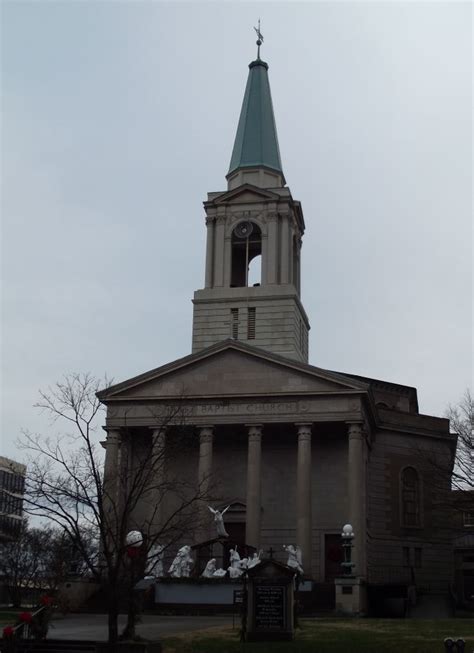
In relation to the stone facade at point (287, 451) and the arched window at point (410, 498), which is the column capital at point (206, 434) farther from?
the arched window at point (410, 498)

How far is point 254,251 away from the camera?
212 feet

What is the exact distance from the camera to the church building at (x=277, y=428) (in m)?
49.1

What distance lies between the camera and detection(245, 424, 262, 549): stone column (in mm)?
48062

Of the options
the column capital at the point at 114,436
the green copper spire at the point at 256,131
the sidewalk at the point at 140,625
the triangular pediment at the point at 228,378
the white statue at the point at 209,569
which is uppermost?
the green copper spire at the point at 256,131

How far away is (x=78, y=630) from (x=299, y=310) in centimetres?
3355

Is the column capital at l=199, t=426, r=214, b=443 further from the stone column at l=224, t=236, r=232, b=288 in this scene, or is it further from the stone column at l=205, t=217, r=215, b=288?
the stone column at l=205, t=217, r=215, b=288

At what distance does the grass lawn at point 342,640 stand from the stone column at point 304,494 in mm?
15370

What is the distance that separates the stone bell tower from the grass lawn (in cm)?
2905

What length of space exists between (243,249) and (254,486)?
20556 millimetres

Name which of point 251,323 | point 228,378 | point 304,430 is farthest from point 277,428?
point 251,323

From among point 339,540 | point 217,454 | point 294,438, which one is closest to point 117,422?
point 217,454

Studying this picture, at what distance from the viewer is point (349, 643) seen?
25.8m

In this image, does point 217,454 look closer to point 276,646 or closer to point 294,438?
point 294,438

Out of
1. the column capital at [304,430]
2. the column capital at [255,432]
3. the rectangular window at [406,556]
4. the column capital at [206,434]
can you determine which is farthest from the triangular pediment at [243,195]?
the rectangular window at [406,556]
